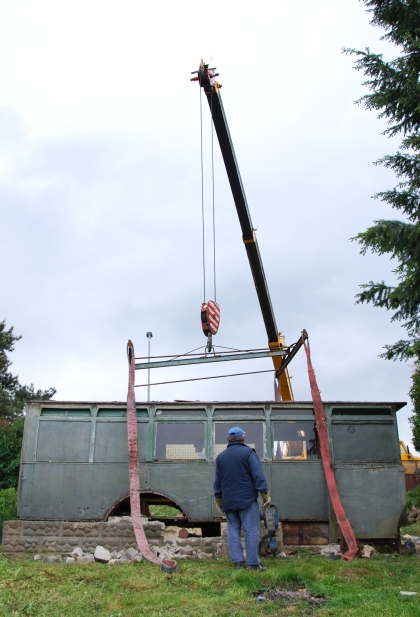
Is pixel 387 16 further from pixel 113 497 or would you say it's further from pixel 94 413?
pixel 113 497

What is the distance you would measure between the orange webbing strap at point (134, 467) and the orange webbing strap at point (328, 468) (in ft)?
8.78

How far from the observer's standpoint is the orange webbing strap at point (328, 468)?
8164 millimetres

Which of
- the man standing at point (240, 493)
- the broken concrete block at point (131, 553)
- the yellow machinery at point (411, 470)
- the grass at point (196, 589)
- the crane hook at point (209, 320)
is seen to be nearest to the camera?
the grass at point (196, 589)

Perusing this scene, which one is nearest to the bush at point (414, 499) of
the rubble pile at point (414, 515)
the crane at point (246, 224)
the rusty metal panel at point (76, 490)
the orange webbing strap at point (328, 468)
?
the rubble pile at point (414, 515)

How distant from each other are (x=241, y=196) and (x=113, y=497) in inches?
269

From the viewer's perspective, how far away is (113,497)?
9773 millimetres

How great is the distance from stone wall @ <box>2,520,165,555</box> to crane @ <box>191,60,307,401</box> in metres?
4.17

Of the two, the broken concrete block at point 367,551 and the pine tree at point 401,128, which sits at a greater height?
the pine tree at point 401,128

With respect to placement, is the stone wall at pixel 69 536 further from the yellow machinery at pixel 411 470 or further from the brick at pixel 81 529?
the yellow machinery at pixel 411 470

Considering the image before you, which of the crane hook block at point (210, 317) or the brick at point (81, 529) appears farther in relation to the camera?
the crane hook block at point (210, 317)

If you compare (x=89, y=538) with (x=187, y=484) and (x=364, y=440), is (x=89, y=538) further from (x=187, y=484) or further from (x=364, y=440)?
(x=364, y=440)

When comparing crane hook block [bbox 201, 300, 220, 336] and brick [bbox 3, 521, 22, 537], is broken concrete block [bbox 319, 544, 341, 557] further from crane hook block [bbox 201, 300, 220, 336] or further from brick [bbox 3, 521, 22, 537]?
brick [bbox 3, 521, 22, 537]

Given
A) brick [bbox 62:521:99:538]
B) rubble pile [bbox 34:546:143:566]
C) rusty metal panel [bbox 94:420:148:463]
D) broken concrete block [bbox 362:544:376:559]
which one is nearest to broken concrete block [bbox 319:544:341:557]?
broken concrete block [bbox 362:544:376:559]

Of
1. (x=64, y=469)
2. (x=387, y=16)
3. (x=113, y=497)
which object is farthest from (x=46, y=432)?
(x=387, y=16)
